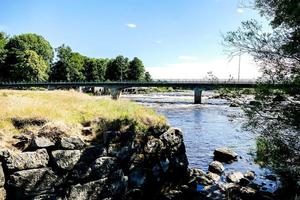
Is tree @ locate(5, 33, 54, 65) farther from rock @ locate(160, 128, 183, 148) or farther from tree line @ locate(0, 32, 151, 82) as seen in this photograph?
rock @ locate(160, 128, 183, 148)

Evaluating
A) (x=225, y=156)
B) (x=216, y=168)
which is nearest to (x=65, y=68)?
(x=225, y=156)

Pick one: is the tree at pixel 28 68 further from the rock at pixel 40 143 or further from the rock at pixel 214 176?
the rock at pixel 40 143

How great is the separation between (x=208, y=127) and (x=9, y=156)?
123ft

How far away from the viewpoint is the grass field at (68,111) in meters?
15.8

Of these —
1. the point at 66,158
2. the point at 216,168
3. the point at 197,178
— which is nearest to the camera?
the point at 66,158

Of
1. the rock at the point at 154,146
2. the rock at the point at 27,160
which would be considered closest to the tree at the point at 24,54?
the rock at the point at 154,146

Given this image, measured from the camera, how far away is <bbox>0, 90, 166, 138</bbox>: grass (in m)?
15.9

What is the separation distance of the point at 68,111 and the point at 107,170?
11.4 feet

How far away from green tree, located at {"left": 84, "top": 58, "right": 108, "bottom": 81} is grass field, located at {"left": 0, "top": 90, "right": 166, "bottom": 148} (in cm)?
12770

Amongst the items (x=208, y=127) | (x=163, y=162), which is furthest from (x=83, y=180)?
(x=208, y=127)

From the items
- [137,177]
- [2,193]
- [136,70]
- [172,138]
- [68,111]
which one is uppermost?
[136,70]

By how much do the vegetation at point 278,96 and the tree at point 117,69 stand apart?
135248mm

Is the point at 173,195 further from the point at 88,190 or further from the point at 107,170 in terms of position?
the point at 88,190

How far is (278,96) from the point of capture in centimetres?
1598
